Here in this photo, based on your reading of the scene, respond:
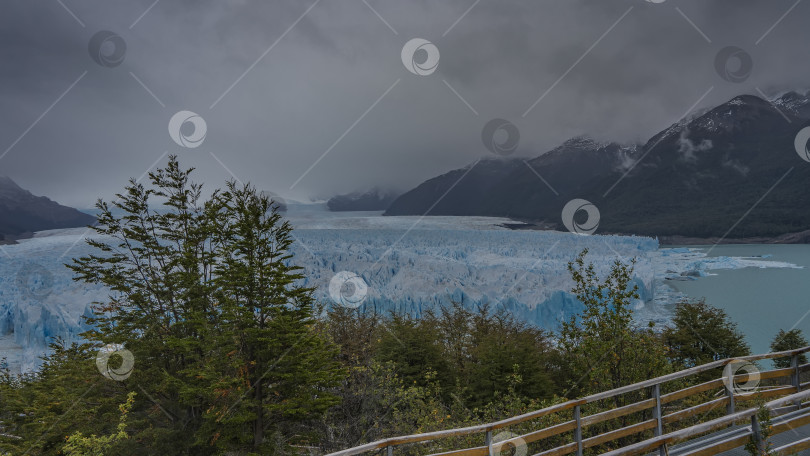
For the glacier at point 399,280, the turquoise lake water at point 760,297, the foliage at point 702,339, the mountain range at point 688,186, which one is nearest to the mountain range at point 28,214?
the glacier at point 399,280

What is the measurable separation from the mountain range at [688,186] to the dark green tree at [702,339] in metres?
82.4

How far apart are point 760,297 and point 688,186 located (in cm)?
12234

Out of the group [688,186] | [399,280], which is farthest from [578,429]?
[688,186]

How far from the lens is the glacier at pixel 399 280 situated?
1066 inches

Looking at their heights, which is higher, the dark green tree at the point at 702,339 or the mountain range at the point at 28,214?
the mountain range at the point at 28,214

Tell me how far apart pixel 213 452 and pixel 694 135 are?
219 meters

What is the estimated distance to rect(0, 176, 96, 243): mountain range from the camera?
70.1 meters

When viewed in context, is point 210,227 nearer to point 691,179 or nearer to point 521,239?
point 521,239

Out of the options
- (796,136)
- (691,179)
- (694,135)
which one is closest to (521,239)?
(691,179)

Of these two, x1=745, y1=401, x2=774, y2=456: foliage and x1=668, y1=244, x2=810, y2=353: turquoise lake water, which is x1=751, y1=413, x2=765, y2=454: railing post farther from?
x1=668, y1=244, x2=810, y2=353: turquoise lake water

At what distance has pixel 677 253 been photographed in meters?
61.5

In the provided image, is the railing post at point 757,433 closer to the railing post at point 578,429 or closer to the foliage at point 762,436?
the foliage at point 762,436

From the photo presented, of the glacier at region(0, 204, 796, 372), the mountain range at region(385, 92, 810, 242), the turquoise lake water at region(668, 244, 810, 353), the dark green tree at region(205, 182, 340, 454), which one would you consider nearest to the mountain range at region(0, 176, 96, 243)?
the glacier at region(0, 204, 796, 372)

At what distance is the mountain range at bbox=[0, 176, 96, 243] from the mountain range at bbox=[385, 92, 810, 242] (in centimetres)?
7758
